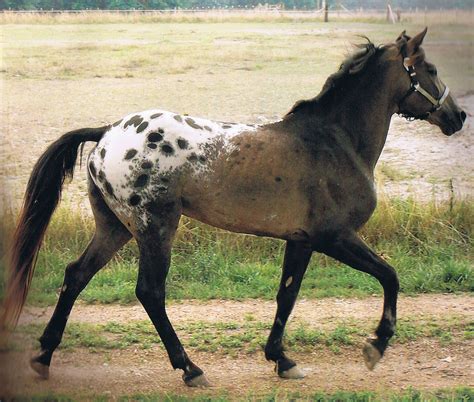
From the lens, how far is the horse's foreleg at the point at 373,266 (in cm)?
456

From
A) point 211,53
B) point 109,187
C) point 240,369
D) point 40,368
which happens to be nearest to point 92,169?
point 109,187

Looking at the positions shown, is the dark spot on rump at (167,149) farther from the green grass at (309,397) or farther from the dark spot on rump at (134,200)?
the green grass at (309,397)

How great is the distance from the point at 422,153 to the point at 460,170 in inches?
18.0

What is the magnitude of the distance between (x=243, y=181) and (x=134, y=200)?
598 mm

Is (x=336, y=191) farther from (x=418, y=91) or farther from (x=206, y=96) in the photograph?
(x=206, y=96)

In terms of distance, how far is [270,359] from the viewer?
4.94 metres

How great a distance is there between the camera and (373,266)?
457 cm

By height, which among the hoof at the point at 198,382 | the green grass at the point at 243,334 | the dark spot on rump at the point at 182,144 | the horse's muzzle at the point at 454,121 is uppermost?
the horse's muzzle at the point at 454,121

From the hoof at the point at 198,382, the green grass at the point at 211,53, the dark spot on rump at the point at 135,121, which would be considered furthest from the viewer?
the green grass at the point at 211,53

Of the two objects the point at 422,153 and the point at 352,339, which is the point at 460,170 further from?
the point at 352,339

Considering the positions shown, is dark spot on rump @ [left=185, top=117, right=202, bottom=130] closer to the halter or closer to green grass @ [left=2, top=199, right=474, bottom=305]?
the halter

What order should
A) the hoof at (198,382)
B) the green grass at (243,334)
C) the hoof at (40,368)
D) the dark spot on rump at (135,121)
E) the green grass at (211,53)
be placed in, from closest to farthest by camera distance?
the dark spot on rump at (135,121) → the hoof at (198,382) → the hoof at (40,368) → the green grass at (243,334) → the green grass at (211,53)

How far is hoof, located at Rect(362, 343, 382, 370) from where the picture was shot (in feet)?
15.4

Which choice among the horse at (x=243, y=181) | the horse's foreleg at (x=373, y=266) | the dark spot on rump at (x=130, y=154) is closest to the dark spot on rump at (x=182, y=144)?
the horse at (x=243, y=181)
